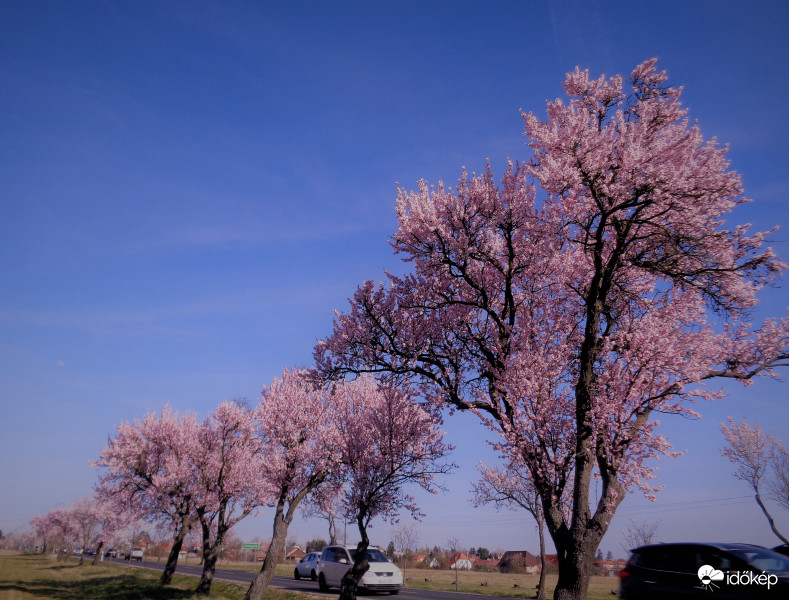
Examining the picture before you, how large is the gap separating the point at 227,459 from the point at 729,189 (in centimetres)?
2974

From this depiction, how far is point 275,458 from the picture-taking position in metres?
22.9

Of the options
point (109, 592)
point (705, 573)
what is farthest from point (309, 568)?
point (705, 573)

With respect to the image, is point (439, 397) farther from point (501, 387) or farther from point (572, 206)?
point (572, 206)

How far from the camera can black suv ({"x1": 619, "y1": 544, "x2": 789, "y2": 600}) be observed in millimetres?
7891

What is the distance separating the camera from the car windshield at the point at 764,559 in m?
8.08

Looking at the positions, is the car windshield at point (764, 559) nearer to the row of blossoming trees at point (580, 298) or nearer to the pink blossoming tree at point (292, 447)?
the row of blossoming trees at point (580, 298)

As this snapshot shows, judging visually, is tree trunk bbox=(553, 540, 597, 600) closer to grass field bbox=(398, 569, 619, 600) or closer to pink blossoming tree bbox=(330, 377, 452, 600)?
pink blossoming tree bbox=(330, 377, 452, 600)

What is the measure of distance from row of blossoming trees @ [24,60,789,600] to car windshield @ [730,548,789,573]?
2031 mm

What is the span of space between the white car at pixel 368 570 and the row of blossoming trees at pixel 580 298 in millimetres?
14895

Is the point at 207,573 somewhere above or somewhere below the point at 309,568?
above

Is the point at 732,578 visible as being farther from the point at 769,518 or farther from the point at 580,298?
the point at 769,518

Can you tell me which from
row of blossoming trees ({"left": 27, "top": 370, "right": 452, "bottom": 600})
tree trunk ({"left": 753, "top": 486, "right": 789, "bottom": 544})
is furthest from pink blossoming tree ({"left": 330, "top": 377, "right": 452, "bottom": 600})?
tree trunk ({"left": 753, "top": 486, "right": 789, "bottom": 544})

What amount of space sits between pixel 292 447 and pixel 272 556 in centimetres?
495

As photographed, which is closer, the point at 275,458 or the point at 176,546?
the point at 275,458
